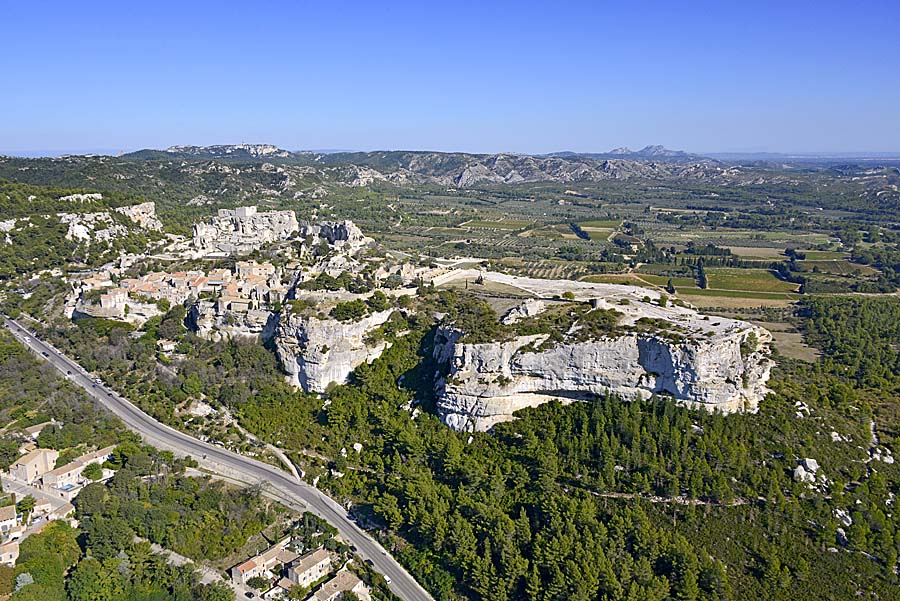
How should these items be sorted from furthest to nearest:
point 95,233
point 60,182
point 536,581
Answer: point 60,182 → point 95,233 → point 536,581

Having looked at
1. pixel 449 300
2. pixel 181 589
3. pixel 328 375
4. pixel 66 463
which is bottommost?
pixel 181 589

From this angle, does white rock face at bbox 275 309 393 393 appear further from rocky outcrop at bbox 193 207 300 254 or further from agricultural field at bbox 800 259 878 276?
agricultural field at bbox 800 259 878 276

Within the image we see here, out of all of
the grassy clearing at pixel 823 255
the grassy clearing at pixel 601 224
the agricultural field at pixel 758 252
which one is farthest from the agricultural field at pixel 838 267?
the grassy clearing at pixel 601 224

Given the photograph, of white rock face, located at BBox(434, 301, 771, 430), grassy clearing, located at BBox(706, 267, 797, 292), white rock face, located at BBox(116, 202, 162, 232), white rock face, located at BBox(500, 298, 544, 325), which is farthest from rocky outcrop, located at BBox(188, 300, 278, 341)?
grassy clearing, located at BBox(706, 267, 797, 292)

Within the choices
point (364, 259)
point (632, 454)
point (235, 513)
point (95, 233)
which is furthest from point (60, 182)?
point (632, 454)

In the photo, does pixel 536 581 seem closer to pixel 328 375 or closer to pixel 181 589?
pixel 181 589

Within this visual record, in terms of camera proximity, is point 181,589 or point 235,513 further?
point 235,513
